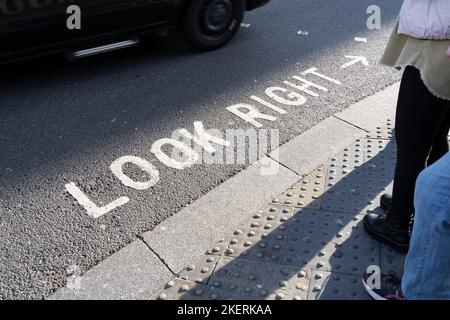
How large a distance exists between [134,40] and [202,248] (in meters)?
2.81

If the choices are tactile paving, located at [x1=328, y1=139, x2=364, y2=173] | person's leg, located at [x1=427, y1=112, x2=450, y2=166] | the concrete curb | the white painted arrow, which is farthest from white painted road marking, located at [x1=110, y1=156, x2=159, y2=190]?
the white painted arrow

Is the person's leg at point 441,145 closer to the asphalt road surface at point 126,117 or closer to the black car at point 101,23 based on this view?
the asphalt road surface at point 126,117

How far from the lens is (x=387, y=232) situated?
7.82 ft

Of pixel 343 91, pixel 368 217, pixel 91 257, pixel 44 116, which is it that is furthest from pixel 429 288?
pixel 44 116

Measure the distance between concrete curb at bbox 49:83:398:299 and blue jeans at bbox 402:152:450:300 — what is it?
1127mm

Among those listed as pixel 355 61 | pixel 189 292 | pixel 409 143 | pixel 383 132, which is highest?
pixel 409 143

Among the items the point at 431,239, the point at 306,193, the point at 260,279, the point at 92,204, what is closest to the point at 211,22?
→ the point at 306,193

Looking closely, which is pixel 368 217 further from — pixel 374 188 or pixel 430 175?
pixel 430 175

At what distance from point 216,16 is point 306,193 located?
287 centimetres

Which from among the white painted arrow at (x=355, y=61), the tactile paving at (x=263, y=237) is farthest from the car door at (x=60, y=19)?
the tactile paving at (x=263, y=237)

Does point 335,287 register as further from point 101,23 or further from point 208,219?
point 101,23

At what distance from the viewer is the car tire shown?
4758 millimetres

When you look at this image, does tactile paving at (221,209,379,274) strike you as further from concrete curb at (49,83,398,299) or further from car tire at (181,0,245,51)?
car tire at (181,0,245,51)

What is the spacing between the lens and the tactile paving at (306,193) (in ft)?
9.12
